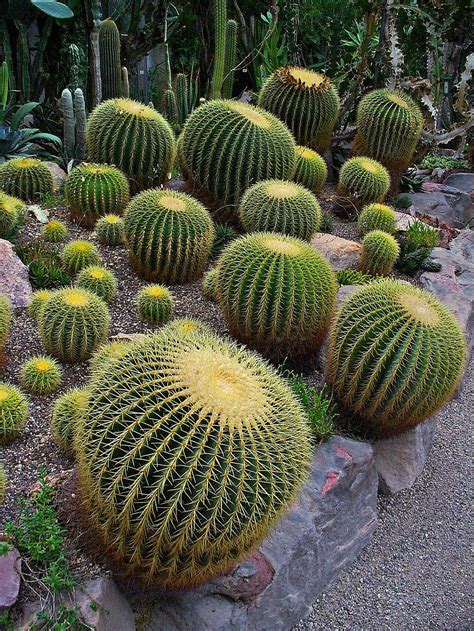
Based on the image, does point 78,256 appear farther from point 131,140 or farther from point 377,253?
point 377,253

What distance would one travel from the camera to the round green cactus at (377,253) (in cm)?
539

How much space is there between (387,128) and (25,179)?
3801 mm

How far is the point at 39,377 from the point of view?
3611 millimetres

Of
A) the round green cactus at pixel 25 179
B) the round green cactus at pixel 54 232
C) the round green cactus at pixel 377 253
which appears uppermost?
the round green cactus at pixel 25 179

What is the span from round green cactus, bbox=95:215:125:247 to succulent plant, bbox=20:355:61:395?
5.54 feet

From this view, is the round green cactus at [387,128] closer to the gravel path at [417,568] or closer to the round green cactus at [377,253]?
the round green cactus at [377,253]

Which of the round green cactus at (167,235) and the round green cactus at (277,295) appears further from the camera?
the round green cactus at (167,235)

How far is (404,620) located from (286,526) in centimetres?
75

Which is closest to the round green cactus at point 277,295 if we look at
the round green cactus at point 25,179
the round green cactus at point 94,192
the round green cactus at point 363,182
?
the round green cactus at point 94,192

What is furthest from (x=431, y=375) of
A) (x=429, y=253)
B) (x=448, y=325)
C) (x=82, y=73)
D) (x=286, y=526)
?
(x=82, y=73)

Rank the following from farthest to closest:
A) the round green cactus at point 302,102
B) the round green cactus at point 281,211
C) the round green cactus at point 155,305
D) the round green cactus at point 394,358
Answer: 1. the round green cactus at point 302,102
2. the round green cactus at point 281,211
3. the round green cactus at point 155,305
4. the round green cactus at point 394,358

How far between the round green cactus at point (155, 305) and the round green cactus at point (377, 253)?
1.81 meters

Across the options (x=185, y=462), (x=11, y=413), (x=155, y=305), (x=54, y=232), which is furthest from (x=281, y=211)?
(x=185, y=462)

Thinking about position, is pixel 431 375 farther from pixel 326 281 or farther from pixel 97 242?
pixel 97 242
